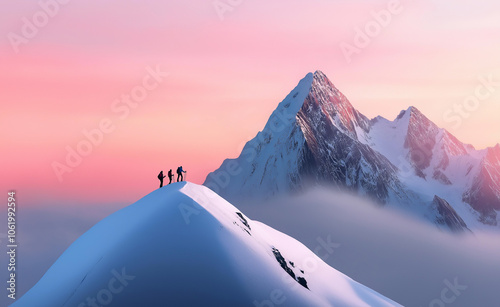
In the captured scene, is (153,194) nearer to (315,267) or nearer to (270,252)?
(270,252)

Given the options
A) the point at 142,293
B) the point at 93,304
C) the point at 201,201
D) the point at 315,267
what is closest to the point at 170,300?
the point at 142,293

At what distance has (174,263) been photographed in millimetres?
107938

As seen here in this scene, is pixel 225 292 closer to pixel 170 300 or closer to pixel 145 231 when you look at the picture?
pixel 170 300

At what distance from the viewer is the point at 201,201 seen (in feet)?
394

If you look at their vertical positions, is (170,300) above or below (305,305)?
above

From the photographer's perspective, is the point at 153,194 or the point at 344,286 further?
the point at 344,286

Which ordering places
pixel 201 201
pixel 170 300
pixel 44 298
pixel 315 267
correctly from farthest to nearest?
1. pixel 315 267
2. pixel 201 201
3. pixel 44 298
4. pixel 170 300

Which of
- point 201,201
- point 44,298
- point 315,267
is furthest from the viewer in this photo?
point 315,267

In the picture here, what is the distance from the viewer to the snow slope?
345 feet

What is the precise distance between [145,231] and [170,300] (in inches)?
534

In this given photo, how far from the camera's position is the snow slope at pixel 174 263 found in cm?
10519

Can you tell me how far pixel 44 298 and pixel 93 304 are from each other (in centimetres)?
1158

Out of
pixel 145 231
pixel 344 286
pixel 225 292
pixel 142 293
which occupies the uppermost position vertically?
pixel 145 231

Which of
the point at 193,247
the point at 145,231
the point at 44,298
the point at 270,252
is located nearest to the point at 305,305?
the point at 270,252
